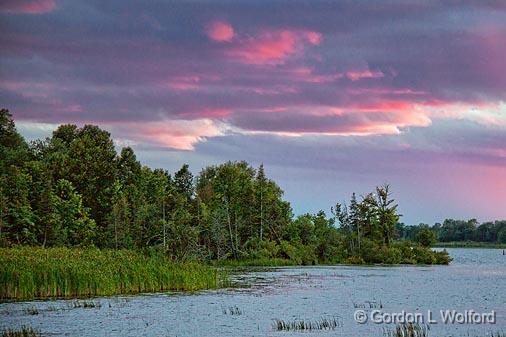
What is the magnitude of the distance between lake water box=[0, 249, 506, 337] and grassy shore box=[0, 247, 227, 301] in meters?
2.21

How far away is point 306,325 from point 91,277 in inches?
711

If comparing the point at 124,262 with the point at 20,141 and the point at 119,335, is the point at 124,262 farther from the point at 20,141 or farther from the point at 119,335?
the point at 20,141

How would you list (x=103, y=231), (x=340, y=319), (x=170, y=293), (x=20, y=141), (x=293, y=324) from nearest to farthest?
(x=293, y=324) → (x=340, y=319) → (x=170, y=293) → (x=103, y=231) → (x=20, y=141)

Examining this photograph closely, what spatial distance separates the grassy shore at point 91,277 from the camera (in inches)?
1788

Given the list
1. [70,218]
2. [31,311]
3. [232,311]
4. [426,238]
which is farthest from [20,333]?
[426,238]

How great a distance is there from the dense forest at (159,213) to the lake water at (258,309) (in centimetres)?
3518

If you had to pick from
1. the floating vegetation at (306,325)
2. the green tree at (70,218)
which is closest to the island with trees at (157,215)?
the green tree at (70,218)

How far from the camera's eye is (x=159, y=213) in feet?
335

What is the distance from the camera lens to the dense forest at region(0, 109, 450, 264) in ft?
308

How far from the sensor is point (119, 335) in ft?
108

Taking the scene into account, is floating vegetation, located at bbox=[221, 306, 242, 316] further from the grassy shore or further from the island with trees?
the island with trees

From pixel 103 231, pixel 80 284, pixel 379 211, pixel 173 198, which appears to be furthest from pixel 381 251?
pixel 80 284

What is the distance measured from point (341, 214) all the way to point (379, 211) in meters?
7.10

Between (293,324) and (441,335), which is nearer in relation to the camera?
(441,335)
